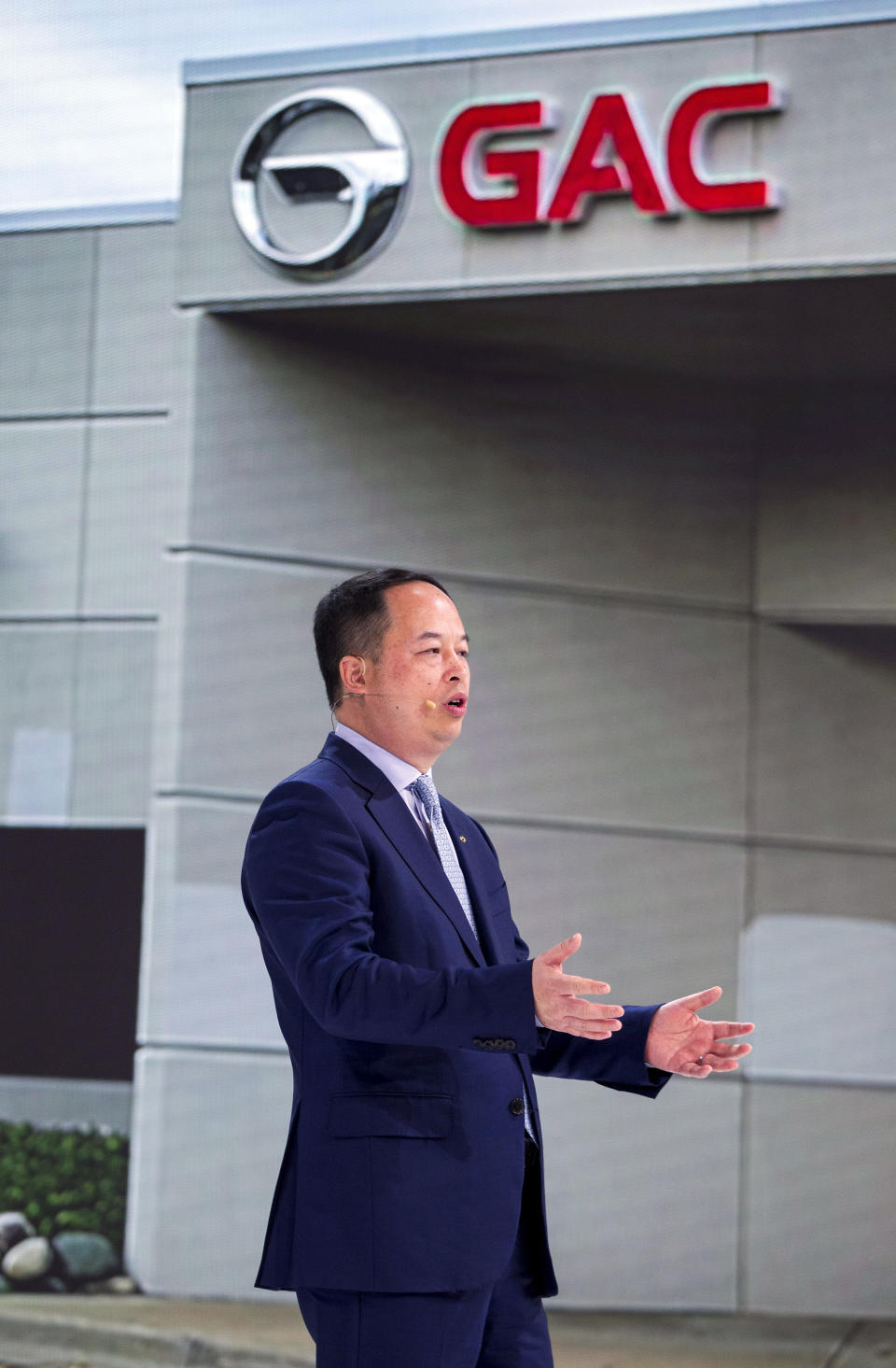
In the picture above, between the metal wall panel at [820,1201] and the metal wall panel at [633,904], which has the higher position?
the metal wall panel at [633,904]

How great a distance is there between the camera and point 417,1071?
2182 millimetres

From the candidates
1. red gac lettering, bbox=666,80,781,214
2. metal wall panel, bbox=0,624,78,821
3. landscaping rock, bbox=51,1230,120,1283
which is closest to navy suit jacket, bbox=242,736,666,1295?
red gac lettering, bbox=666,80,781,214

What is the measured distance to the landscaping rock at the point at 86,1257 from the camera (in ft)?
18.2

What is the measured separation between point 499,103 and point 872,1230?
428 cm

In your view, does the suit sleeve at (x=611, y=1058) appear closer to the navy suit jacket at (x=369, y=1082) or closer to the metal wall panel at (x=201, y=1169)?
the navy suit jacket at (x=369, y=1082)

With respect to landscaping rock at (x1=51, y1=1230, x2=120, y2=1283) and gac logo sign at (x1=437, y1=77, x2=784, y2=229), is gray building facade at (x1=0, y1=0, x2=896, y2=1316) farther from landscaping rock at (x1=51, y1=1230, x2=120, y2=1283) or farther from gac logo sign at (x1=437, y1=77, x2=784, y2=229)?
landscaping rock at (x1=51, y1=1230, x2=120, y2=1283)

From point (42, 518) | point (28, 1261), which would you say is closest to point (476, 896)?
point (28, 1261)

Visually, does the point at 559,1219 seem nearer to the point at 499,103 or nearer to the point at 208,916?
the point at 208,916

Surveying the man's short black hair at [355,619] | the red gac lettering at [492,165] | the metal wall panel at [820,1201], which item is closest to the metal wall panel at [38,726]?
the red gac lettering at [492,165]

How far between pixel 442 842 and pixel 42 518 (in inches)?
179

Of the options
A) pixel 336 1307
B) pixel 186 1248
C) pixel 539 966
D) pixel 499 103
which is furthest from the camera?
pixel 186 1248

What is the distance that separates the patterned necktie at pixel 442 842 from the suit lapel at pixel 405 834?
35 millimetres

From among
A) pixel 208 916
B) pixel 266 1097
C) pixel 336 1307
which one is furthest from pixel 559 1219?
pixel 336 1307

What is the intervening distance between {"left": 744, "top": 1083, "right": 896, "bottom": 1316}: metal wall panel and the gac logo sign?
3235 millimetres
